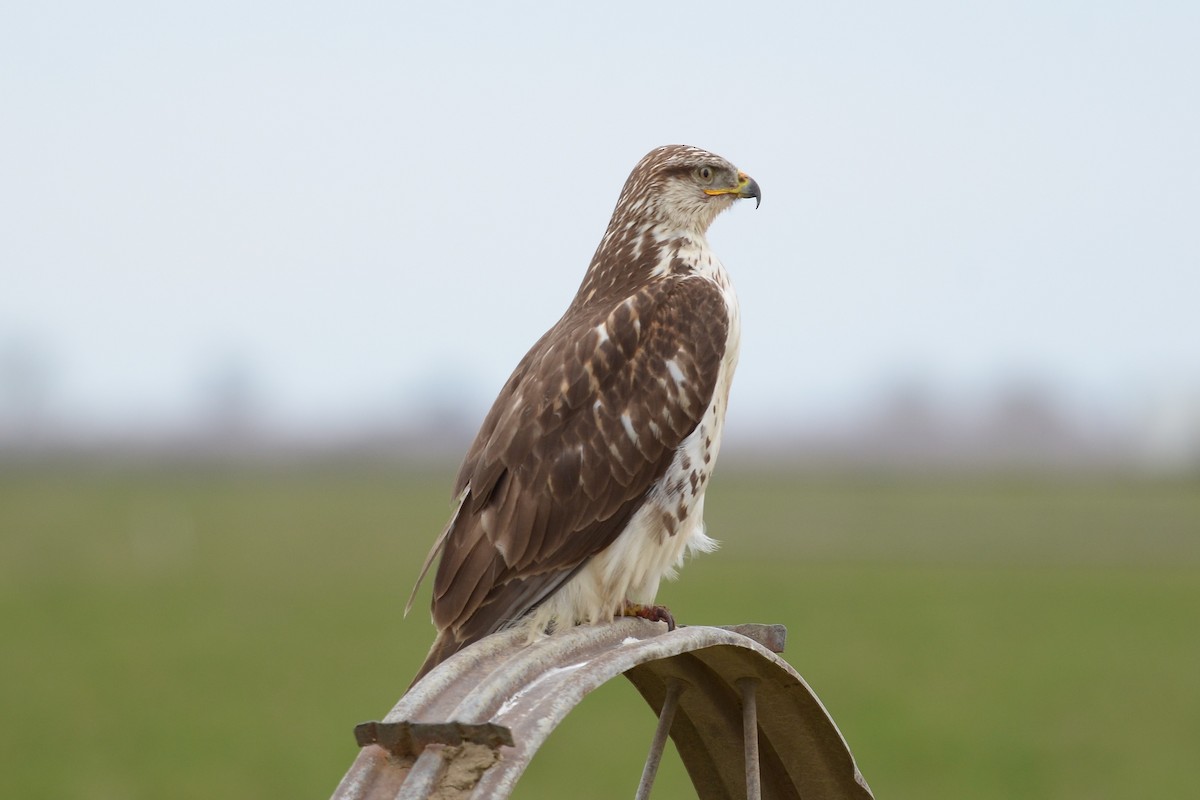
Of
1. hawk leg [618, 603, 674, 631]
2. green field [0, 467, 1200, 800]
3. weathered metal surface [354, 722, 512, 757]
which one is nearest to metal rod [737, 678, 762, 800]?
hawk leg [618, 603, 674, 631]

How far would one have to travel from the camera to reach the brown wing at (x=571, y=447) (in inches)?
171

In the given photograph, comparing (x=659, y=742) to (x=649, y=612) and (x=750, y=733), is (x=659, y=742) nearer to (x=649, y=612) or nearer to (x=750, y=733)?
(x=750, y=733)

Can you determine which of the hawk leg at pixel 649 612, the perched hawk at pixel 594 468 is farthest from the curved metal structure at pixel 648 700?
the perched hawk at pixel 594 468

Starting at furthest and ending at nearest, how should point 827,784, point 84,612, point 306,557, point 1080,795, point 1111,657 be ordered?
point 306,557, point 84,612, point 1111,657, point 1080,795, point 827,784

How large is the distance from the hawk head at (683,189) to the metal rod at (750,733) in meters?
1.74

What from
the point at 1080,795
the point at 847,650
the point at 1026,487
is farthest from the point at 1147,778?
the point at 1026,487

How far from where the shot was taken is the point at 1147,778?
67.4 ft

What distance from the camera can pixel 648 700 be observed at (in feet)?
13.7

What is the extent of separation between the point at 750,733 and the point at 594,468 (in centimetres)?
100

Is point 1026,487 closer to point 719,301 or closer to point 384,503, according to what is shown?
point 384,503

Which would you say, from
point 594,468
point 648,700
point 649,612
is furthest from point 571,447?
point 648,700

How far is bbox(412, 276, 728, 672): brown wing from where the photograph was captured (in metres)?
4.34

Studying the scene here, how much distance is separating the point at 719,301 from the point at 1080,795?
1628 centimetres

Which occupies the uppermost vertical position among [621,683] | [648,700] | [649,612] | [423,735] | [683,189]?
[683,189]
